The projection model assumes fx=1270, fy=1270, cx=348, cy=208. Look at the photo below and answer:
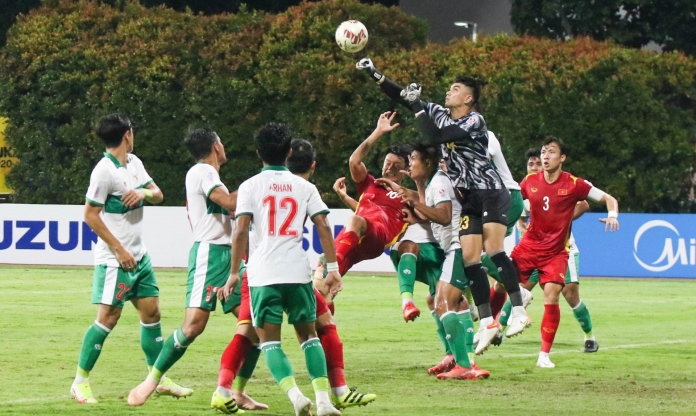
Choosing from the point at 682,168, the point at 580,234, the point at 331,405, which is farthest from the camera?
the point at 682,168

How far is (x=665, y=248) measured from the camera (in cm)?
2467

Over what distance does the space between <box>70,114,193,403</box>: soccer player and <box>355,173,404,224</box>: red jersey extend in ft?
9.21

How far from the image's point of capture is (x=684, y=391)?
1012 cm

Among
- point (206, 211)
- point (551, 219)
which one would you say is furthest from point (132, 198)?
point (551, 219)

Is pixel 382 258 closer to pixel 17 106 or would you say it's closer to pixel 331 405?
pixel 17 106

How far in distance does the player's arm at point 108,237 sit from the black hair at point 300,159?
134 centimetres

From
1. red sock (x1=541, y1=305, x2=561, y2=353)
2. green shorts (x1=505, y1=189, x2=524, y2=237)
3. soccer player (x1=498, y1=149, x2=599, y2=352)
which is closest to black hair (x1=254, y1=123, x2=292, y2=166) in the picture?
green shorts (x1=505, y1=189, x2=524, y2=237)

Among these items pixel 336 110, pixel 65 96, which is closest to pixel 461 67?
pixel 336 110

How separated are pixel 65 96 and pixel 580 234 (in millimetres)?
13845

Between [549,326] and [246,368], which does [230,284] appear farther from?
[549,326]

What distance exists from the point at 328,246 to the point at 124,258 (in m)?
1.69

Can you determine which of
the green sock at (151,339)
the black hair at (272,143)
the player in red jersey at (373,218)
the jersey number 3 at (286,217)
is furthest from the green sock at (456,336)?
the black hair at (272,143)

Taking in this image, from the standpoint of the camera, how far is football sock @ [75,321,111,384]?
9273 millimetres

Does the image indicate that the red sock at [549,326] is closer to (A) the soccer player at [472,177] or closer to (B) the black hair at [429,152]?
(A) the soccer player at [472,177]
